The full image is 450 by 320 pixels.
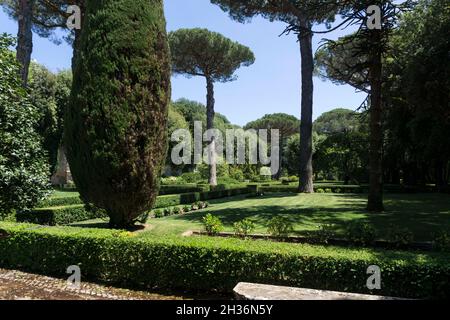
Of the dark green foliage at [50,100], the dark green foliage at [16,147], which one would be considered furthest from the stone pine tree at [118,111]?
the dark green foliage at [50,100]

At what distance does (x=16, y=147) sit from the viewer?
9000 mm

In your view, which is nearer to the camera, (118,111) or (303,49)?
(118,111)

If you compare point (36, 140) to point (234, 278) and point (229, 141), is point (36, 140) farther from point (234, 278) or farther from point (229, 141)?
point (229, 141)

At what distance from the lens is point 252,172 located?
4797 cm

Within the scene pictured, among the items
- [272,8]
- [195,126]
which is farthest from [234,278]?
[195,126]

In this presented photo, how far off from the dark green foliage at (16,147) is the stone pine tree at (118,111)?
90cm

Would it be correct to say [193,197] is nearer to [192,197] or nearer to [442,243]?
[192,197]

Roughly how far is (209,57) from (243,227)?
23.1m

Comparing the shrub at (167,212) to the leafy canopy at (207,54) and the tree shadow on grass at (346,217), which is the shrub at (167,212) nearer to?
the tree shadow on grass at (346,217)

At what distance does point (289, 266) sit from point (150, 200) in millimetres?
5345

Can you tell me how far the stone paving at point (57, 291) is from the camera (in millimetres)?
5586

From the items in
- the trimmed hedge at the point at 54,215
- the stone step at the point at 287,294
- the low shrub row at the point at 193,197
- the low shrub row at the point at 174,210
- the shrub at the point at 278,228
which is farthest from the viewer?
the low shrub row at the point at 193,197

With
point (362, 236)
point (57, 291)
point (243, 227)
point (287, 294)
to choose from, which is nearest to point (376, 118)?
point (362, 236)
